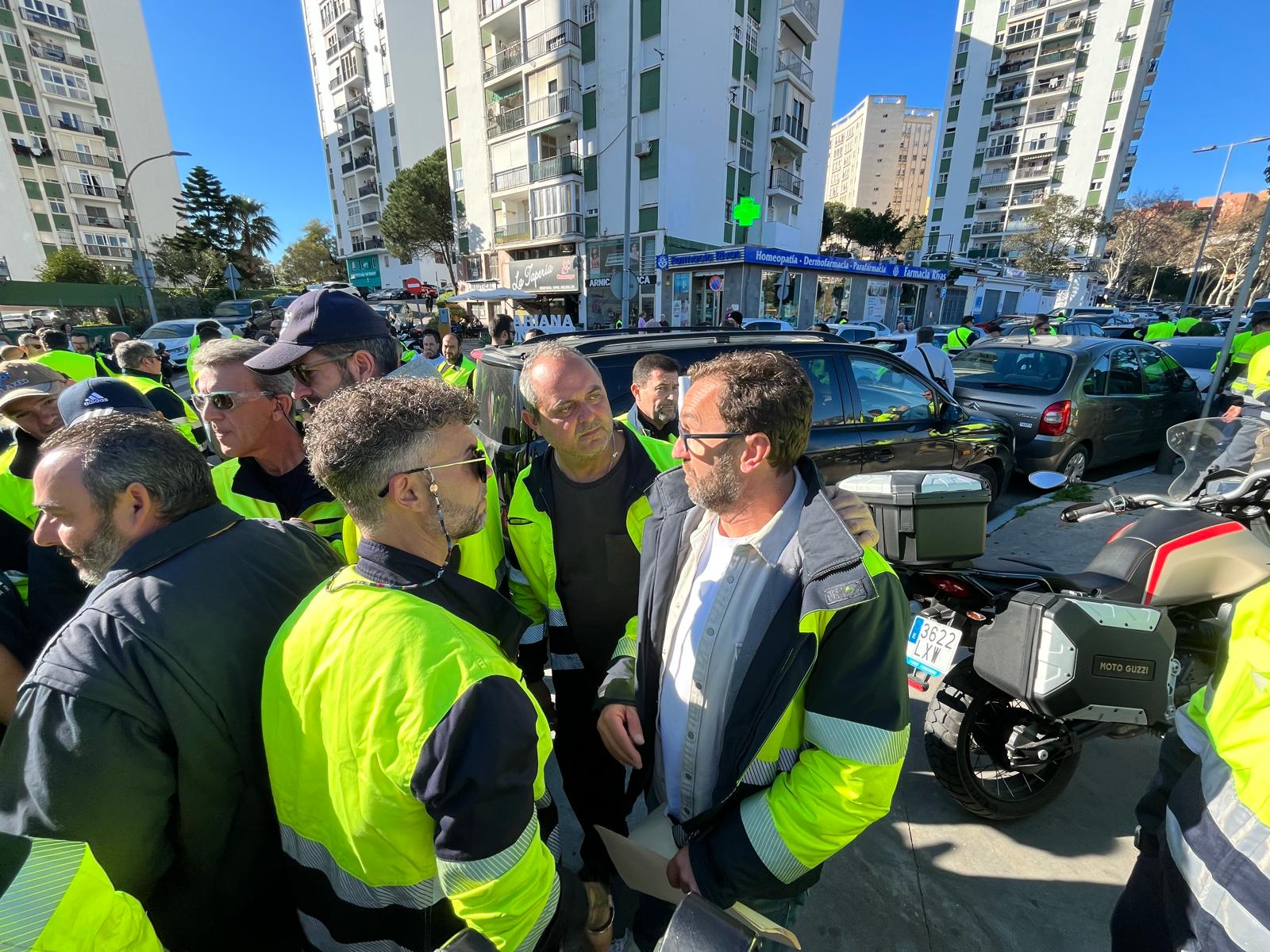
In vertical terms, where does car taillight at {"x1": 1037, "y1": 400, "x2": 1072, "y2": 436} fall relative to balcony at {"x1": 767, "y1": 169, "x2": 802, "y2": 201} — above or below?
below

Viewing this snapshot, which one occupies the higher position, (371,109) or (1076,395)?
(371,109)

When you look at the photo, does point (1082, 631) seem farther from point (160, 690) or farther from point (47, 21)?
point (47, 21)

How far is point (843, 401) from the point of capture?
4.22m

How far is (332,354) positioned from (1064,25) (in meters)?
69.1

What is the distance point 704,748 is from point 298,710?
3.03 feet

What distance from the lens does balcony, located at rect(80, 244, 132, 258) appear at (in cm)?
4275

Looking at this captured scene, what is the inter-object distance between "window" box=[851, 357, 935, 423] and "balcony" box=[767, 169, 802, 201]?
27.4 metres

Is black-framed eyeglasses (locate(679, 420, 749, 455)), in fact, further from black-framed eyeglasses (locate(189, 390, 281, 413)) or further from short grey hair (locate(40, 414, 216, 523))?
black-framed eyeglasses (locate(189, 390, 281, 413))

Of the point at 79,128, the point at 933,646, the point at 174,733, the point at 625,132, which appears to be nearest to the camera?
the point at 174,733

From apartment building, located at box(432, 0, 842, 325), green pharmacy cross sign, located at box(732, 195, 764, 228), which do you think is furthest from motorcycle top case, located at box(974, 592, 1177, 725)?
apartment building, located at box(432, 0, 842, 325)

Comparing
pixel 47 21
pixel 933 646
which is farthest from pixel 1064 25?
pixel 47 21

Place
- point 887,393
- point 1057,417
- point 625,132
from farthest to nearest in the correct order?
point 625,132
point 1057,417
point 887,393

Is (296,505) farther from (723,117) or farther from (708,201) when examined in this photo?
(723,117)

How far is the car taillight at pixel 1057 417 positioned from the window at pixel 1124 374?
2.96 feet
